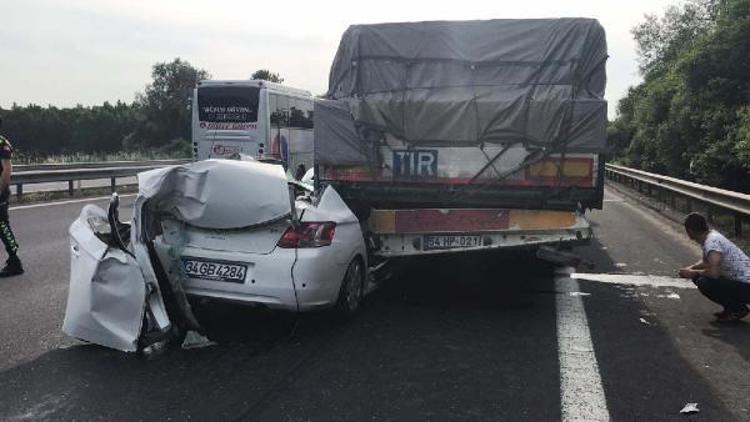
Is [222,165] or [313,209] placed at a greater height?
[222,165]

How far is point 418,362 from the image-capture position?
16.4 ft

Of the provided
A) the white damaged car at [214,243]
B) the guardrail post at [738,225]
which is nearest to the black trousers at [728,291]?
the white damaged car at [214,243]

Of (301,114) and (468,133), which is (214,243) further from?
(301,114)

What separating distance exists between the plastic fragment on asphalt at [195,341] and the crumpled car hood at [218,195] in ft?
2.90

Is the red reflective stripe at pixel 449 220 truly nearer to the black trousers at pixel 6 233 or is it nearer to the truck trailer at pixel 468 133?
the truck trailer at pixel 468 133

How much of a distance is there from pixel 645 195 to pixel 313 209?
18.0 metres

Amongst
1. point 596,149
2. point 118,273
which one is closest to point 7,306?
point 118,273

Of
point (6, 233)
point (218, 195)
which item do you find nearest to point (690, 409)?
point (218, 195)

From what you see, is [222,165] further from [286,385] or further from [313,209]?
[286,385]

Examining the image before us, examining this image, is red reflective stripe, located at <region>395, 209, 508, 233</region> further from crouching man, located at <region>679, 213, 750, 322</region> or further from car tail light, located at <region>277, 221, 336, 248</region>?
crouching man, located at <region>679, 213, 750, 322</region>

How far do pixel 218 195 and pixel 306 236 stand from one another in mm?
776

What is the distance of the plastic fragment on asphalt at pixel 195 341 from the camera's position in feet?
17.4

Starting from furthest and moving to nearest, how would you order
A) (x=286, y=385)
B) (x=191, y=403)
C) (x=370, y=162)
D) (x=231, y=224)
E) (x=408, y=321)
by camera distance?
(x=370, y=162) → (x=408, y=321) → (x=231, y=224) → (x=286, y=385) → (x=191, y=403)

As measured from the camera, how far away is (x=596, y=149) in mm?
6566
